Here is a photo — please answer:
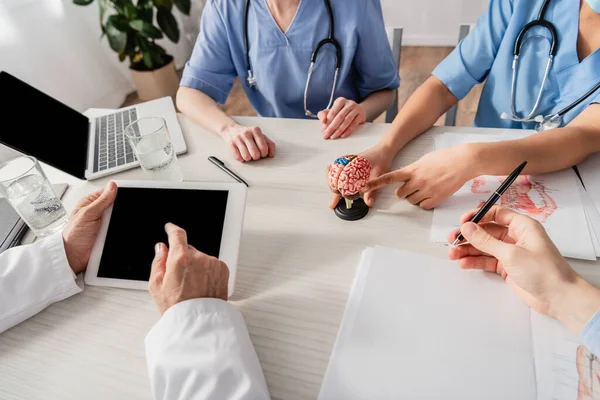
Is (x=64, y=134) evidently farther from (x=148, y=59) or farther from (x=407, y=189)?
(x=148, y=59)

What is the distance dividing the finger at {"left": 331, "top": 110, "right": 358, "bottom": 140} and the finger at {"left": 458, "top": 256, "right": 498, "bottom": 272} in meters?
0.45

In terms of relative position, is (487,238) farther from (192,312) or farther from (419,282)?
(192,312)

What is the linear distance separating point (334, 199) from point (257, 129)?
0.29 metres

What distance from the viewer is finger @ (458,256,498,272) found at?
61cm

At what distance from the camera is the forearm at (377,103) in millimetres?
1152

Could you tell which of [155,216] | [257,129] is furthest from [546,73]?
[155,216]

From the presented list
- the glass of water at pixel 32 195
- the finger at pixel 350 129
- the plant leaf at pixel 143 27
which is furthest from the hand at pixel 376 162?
the plant leaf at pixel 143 27

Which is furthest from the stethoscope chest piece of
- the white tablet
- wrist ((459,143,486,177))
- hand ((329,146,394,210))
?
the white tablet

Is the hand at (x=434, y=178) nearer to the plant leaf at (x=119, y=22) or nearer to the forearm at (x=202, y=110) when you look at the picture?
the forearm at (x=202, y=110)

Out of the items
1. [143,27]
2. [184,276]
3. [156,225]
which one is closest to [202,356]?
→ [184,276]

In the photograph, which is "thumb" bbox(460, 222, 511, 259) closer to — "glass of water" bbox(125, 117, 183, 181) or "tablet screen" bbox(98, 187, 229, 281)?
"tablet screen" bbox(98, 187, 229, 281)

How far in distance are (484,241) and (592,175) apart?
1.18 ft

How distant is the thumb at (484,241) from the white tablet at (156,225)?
1.16 ft

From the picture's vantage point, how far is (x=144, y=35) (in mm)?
2316
